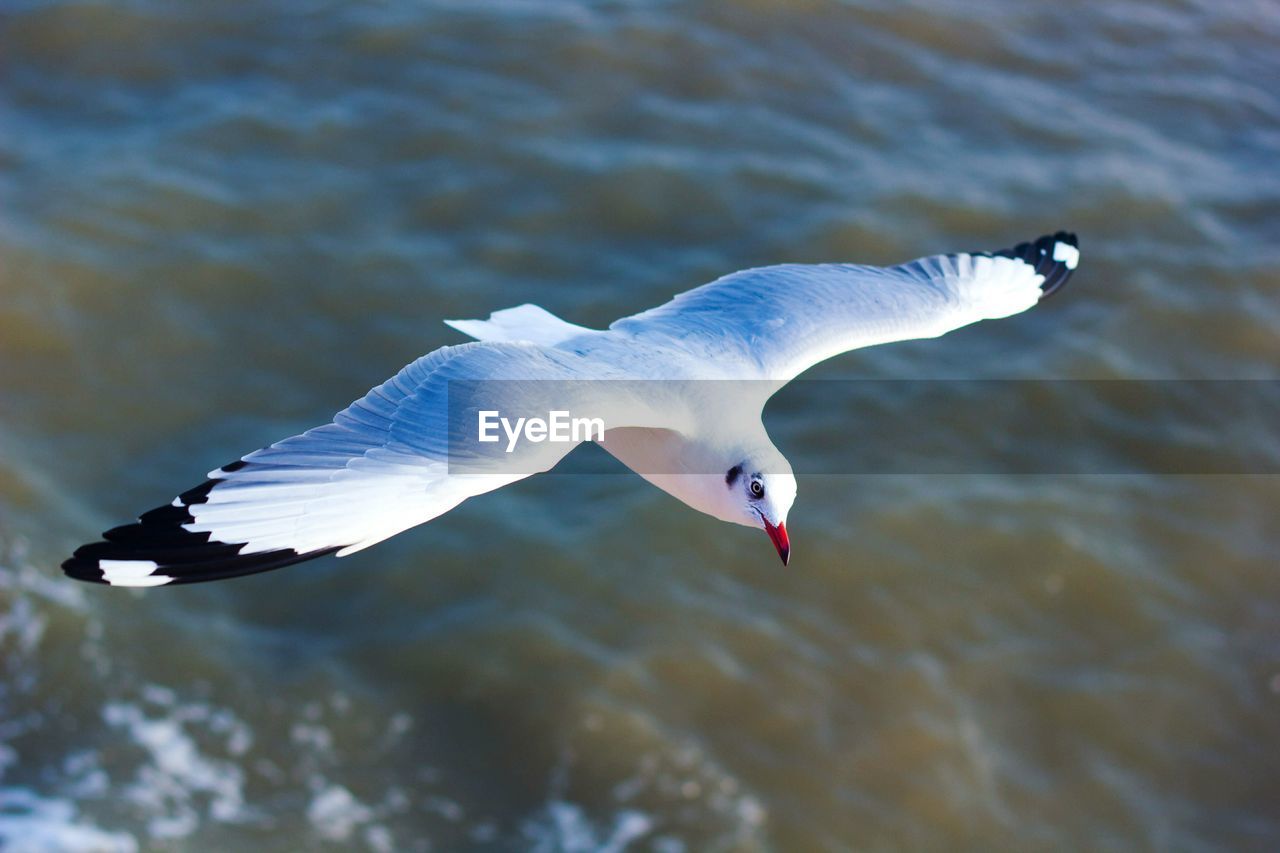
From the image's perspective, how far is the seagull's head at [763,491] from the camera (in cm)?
408

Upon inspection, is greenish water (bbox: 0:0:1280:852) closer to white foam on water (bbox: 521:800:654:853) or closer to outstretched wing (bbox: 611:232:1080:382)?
white foam on water (bbox: 521:800:654:853)

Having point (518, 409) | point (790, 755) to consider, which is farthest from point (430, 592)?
point (518, 409)

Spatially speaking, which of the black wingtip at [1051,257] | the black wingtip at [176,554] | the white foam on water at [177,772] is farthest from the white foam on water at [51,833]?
the black wingtip at [1051,257]

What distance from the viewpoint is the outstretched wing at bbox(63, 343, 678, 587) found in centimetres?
329

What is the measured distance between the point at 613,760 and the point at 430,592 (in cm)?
117

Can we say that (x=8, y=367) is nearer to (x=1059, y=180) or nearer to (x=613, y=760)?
(x=613, y=760)

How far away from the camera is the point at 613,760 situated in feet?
20.1

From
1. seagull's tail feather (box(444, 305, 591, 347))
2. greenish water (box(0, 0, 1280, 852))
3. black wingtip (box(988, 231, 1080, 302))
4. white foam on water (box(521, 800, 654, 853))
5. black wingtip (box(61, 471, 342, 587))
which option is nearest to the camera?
black wingtip (box(61, 471, 342, 587))

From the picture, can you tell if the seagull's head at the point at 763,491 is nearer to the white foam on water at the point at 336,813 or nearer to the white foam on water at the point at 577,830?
the white foam on water at the point at 577,830

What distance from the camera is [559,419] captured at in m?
3.68

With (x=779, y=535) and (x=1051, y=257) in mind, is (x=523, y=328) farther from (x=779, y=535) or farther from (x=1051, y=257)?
(x=1051, y=257)

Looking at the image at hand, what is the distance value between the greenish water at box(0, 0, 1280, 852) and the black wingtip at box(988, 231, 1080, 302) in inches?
68.7

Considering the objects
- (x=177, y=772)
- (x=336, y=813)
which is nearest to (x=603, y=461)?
(x=336, y=813)

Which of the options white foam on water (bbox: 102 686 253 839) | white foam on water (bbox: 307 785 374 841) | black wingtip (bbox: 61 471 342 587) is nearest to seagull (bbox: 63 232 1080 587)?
black wingtip (bbox: 61 471 342 587)
